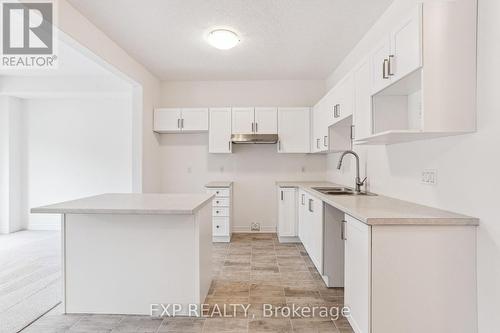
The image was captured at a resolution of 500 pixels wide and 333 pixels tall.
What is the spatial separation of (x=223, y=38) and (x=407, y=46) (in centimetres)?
201

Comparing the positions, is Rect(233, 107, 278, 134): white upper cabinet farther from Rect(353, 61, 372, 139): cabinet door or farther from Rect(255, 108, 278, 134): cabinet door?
Rect(353, 61, 372, 139): cabinet door

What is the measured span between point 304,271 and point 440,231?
74.0 inches

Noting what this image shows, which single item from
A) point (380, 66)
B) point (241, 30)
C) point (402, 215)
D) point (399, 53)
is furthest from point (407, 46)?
point (241, 30)

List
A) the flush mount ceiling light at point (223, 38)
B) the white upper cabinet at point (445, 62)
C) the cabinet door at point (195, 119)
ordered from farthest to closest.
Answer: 1. the cabinet door at point (195, 119)
2. the flush mount ceiling light at point (223, 38)
3. the white upper cabinet at point (445, 62)

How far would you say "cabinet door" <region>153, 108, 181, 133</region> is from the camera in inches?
190

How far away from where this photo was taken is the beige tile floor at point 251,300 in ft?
6.93

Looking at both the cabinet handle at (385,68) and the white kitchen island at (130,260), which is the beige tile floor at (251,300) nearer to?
the white kitchen island at (130,260)

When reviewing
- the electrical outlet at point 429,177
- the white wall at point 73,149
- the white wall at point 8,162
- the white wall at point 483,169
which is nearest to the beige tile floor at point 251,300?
the white wall at point 483,169

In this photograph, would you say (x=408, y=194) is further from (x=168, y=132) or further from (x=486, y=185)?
(x=168, y=132)

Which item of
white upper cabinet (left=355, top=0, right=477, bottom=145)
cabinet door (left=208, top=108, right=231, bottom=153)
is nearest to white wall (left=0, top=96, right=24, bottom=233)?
→ cabinet door (left=208, top=108, right=231, bottom=153)

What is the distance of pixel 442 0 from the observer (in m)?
1.62

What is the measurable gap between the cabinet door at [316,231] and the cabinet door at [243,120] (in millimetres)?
1852

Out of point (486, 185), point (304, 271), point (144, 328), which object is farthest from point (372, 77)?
point (144, 328)

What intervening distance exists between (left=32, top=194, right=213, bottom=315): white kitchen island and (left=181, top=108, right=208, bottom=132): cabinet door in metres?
2.74
